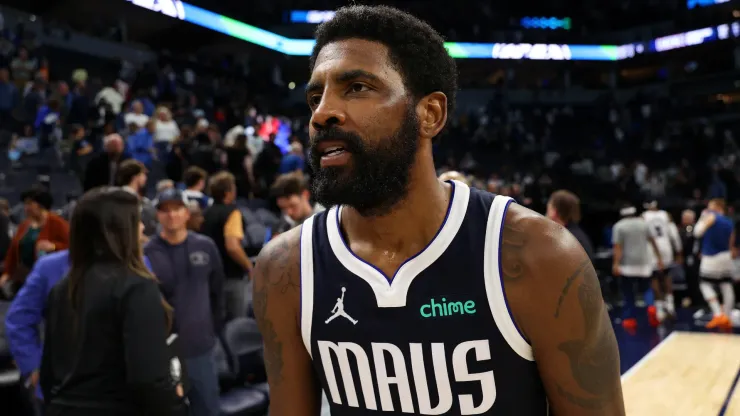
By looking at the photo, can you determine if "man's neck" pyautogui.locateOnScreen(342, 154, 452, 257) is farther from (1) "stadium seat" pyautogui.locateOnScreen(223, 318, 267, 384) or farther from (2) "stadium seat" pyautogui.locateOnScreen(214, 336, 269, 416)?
(1) "stadium seat" pyautogui.locateOnScreen(223, 318, 267, 384)

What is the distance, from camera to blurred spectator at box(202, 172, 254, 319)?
5.06 meters

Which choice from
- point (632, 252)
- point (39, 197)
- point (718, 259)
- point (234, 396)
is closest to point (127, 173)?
point (39, 197)

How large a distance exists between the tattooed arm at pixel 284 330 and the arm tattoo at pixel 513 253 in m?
0.45

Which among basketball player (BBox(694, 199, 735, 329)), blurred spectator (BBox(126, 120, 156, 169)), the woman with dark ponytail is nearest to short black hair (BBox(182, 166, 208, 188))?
the woman with dark ponytail

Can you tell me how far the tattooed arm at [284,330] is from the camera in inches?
58.6

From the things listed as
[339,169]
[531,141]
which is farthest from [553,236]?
[531,141]

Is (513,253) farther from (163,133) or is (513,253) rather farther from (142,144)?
(163,133)

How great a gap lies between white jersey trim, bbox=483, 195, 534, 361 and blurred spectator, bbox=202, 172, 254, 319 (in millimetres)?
3844

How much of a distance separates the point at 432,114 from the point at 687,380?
3780mm

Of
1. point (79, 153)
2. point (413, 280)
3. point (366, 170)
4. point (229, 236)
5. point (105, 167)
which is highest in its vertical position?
point (79, 153)

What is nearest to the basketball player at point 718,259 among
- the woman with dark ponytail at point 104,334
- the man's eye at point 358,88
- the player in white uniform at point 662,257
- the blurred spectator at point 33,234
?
the player in white uniform at point 662,257

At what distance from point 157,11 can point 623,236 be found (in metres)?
13.8

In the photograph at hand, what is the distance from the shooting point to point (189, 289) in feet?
12.2

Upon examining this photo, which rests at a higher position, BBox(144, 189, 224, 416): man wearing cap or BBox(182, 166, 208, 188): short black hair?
BBox(182, 166, 208, 188): short black hair
